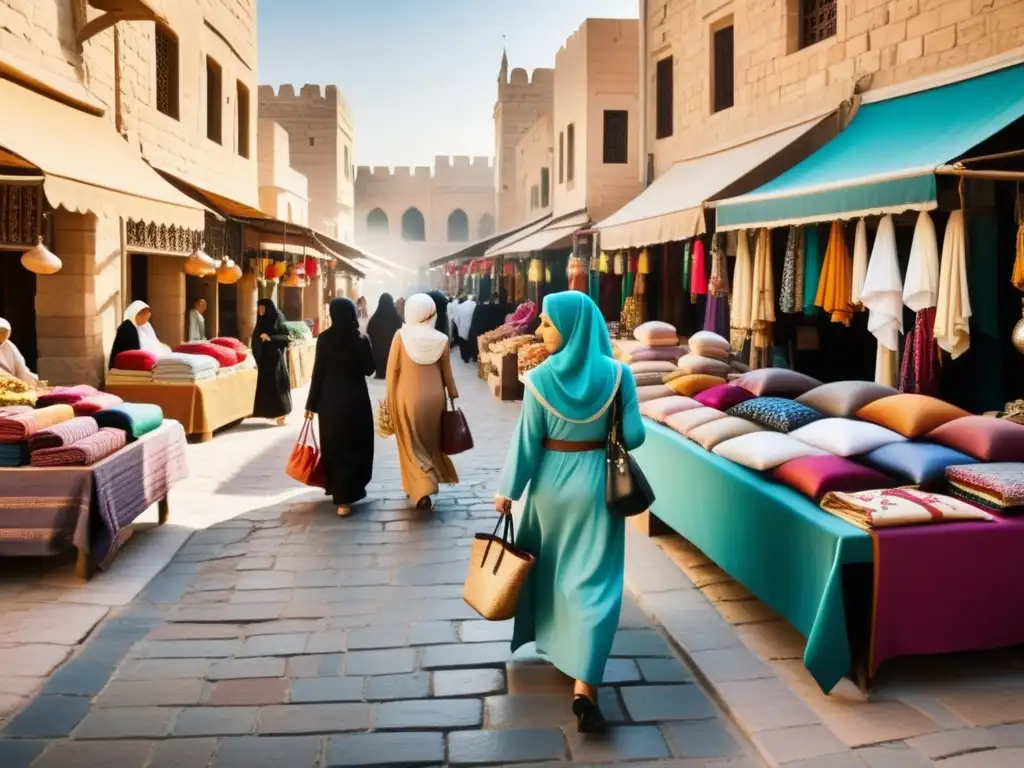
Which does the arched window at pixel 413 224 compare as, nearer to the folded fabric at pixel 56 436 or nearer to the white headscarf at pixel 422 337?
the white headscarf at pixel 422 337

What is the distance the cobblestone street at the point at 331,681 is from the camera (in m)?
3.18

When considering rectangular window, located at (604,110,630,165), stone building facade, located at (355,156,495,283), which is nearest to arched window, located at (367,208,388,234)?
stone building facade, located at (355,156,495,283)

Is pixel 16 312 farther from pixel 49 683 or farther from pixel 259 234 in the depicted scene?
pixel 49 683

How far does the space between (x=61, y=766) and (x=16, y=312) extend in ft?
24.9

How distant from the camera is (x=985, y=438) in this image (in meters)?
4.17

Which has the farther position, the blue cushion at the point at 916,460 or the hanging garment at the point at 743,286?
the hanging garment at the point at 743,286

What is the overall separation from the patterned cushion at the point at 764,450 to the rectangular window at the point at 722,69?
28.1ft

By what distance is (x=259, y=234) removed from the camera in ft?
46.1

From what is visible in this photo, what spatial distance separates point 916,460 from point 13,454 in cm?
443

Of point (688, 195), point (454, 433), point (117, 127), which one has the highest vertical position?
point (117, 127)

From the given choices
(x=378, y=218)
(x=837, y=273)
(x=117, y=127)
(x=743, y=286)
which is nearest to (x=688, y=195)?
(x=743, y=286)

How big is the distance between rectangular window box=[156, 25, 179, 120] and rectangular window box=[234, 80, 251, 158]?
3.95 meters

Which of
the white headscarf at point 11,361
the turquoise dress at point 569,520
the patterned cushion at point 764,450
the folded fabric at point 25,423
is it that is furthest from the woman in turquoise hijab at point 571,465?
the white headscarf at point 11,361

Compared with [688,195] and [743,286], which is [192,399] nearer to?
[743,286]
